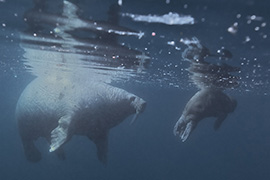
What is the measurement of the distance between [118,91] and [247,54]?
5484mm

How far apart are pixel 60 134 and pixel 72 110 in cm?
116

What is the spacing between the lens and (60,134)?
10148 millimetres

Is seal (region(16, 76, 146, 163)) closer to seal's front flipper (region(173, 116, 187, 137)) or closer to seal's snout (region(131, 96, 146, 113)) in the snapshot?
seal's snout (region(131, 96, 146, 113))

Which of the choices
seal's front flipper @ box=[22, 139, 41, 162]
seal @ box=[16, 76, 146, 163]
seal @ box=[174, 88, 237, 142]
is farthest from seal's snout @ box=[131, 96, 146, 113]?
seal's front flipper @ box=[22, 139, 41, 162]

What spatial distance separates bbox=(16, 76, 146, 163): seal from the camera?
10.8 m

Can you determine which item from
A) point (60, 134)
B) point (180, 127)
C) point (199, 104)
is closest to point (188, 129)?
point (180, 127)

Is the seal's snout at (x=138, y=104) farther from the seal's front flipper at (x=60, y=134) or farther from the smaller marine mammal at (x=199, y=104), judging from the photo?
the seal's front flipper at (x=60, y=134)

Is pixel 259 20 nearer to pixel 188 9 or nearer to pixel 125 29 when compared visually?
pixel 188 9

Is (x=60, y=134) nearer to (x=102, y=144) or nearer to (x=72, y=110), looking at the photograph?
(x=72, y=110)

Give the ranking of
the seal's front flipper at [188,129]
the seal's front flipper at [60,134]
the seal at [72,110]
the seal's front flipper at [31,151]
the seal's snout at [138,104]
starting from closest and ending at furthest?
the seal's front flipper at [60,134] → the seal's snout at [138,104] → the seal's front flipper at [188,129] → the seal at [72,110] → the seal's front flipper at [31,151]

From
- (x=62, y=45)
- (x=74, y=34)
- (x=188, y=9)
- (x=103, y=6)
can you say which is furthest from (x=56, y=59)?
(x=188, y=9)

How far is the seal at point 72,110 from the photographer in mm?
10790

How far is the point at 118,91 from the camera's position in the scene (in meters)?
11.6

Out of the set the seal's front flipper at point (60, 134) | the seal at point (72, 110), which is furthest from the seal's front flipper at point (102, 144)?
the seal's front flipper at point (60, 134)
